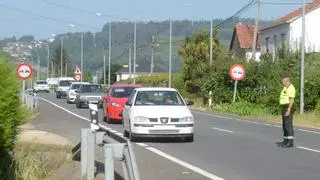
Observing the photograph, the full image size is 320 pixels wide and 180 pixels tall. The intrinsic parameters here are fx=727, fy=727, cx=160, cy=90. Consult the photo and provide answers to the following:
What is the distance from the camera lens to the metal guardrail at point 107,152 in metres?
8.52

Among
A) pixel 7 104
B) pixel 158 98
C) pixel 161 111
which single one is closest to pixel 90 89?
pixel 158 98

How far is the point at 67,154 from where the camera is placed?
630 inches

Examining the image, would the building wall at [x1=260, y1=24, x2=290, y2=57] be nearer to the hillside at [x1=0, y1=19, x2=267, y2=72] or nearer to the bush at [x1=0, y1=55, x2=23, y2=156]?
the hillside at [x1=0, y1=19, x2=267, y2=72]

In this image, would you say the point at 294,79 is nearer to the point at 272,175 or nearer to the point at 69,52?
the point at 272,175

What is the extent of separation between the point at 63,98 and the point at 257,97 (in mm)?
29100

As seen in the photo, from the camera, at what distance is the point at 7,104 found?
1103 cm

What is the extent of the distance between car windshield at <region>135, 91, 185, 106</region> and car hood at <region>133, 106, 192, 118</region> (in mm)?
521

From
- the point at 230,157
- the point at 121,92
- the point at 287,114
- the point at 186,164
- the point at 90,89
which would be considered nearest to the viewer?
the point at 186,164

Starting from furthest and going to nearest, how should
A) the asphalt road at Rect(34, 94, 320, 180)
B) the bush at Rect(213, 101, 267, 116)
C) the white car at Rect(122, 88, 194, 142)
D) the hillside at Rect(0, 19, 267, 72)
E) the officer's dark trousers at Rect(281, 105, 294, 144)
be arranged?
the hillside at Rect(0, 19, 267, 72) → the bush at Rect(213, 101, 267, 116) → the white car at Rect(122, 88, 194, 142) → the officer's dark trousers at Rect(281, 105, 294, 144) → the asphalt road at Rect(34, 94, 320, 180)

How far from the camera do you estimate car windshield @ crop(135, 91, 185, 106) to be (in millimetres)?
20719

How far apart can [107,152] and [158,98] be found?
12.2 metres

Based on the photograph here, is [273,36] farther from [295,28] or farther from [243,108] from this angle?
[243,108]

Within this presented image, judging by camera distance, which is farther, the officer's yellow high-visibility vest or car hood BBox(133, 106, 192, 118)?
car hood BBox(133, 106, 192, 118)

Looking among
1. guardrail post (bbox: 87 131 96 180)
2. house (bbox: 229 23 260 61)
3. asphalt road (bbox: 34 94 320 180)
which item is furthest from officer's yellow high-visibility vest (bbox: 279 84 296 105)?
house (bbox: 229 23 260 61)
